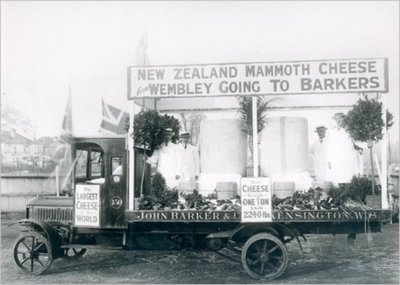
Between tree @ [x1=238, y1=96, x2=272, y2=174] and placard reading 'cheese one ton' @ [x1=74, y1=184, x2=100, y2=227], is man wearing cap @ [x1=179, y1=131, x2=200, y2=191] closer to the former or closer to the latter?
tree @ [x1=238, y1=96, x2=272, y2=174]

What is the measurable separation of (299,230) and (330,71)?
2429 millimetres

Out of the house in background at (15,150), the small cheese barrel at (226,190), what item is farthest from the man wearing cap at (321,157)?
the house in background at (15,150)

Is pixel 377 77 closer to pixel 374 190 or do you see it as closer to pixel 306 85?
pixel 306 85

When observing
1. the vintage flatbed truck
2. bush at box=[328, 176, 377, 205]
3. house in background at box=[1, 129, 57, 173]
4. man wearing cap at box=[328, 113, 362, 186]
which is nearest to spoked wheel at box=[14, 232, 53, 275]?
the vintage flatbed truck

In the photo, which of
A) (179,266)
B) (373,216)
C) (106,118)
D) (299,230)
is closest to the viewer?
(373,216)

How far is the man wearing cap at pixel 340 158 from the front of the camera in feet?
22.2

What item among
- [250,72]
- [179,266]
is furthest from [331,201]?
[179,266]

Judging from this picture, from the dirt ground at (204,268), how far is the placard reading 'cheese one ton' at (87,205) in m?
0.86

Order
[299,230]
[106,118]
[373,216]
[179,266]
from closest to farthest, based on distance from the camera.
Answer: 1. [373,216]
2. [299,230]
3. [179,266]
4. [106,118]

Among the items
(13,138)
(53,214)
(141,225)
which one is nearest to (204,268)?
(141,225)

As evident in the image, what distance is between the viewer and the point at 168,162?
7.05 meters

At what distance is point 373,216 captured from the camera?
574cm

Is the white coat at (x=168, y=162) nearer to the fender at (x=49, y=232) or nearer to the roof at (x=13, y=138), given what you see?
the fender at (x=49, y=232)

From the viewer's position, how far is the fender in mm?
6473
